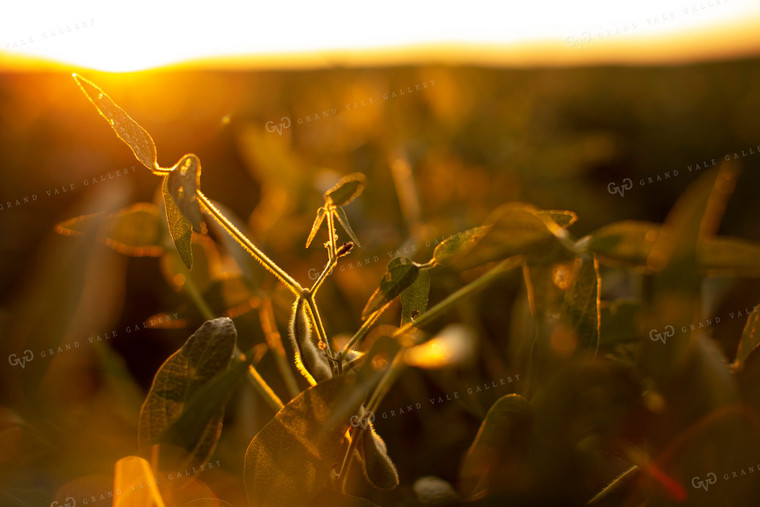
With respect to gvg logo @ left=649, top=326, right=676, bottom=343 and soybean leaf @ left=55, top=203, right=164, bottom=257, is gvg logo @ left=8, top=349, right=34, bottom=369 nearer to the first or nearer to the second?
soybean leaf @ left=55, top=203, right=164, bottom=257

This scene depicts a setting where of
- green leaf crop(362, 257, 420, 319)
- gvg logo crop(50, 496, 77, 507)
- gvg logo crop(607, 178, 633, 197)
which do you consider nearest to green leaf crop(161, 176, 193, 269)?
green leaf crop(362, 257, 420, 319)

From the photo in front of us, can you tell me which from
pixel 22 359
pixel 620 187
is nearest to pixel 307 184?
pixel 22 359

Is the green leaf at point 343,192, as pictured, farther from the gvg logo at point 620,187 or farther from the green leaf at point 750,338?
the gvg logo at point 620,187

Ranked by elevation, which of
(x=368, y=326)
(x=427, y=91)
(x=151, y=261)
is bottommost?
(x=368, y=326)

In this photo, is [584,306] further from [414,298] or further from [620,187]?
[620,187]

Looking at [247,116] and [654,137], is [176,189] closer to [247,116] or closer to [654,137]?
[247,116]

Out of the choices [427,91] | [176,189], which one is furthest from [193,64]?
[176,189]
